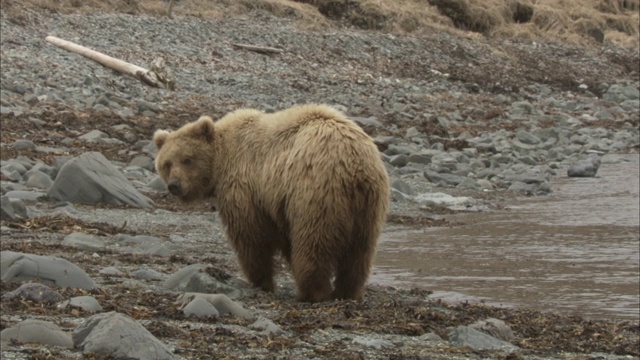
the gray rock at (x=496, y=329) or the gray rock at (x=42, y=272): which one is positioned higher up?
the gray rock at (x=496, y=329)

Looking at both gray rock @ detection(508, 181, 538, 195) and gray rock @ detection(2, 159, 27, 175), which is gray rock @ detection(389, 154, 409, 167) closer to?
gray rock @ detection(508, 181, 538, 195)

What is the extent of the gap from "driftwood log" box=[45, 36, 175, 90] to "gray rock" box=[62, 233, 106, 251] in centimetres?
1079

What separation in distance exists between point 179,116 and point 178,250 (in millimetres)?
8508

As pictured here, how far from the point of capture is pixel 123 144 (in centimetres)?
1510

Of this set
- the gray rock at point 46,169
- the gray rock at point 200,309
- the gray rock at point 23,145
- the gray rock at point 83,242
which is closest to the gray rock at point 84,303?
the gray rock at point 200,309

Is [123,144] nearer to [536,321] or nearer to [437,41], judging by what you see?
[536,321]

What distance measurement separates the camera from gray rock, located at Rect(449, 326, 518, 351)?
20.2ft

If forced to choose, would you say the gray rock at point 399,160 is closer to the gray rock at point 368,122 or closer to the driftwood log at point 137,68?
the gray rock at point 368,122

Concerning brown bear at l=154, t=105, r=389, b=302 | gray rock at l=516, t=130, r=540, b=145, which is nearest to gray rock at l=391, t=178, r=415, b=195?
brown bear at l=154, t=105, r=389, b=302

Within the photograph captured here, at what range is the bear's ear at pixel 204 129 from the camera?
8.00 metres

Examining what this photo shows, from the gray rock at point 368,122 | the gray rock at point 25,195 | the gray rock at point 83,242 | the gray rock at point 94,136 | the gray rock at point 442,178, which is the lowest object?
the gray rock at point 368,122

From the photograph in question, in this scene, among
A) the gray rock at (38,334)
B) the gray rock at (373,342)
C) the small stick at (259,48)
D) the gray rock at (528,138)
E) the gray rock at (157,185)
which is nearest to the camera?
the gray rock at (38,334)

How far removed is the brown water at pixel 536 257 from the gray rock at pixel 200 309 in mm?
3219

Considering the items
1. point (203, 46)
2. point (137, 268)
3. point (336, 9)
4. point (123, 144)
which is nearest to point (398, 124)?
point (203, 46)
